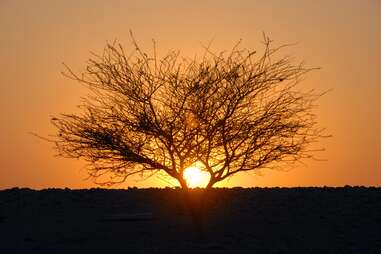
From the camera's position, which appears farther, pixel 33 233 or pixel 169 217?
pixel 169 217

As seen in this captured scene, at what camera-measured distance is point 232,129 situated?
24.8 m

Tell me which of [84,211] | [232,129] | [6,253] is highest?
[232,129]

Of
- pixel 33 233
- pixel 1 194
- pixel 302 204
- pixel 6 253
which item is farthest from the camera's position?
pixel 1 194

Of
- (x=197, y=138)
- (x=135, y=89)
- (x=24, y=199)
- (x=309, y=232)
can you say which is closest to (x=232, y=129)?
(x=197, y=138)

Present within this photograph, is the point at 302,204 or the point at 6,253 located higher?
the point at 302,204

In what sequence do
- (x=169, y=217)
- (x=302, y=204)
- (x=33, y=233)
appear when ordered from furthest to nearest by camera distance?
1. (x=302, y=204)
2. (x=169, y=217)
3. (x=33, y=233)

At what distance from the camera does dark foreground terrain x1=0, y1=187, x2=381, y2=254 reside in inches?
993

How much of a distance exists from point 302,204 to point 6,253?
12255 millimetres

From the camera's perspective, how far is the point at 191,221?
28.4 metres

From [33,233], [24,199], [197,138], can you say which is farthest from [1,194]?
[197,138]

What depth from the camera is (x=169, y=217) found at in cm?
2906

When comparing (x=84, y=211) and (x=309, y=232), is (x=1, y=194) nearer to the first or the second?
(x=84, y=211)

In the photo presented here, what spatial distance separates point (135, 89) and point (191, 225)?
574cm

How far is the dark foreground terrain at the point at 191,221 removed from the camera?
25.2 m
